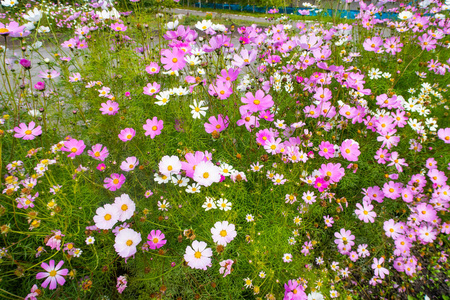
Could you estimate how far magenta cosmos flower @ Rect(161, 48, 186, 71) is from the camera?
116 cm

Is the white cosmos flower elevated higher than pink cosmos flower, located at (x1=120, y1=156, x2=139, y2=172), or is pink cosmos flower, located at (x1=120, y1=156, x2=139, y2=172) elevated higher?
the white cosmos flower

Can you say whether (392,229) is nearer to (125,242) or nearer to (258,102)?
(258,102)

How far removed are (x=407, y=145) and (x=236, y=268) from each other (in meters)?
1.47

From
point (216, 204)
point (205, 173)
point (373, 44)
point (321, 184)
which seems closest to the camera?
point (205, 173)

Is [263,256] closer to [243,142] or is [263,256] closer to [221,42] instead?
[243,142]

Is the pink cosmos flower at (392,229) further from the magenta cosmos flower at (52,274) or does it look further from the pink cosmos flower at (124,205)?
the magenta cosmos flower at (52,274)

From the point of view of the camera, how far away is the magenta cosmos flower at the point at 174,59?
116 centimetres

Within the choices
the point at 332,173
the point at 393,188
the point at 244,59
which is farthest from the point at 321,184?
the point at 244,59

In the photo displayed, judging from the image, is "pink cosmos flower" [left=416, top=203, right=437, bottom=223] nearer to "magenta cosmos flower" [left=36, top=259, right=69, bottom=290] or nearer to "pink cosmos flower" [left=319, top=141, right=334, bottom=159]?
"pink cosmos flower" [left=319, top=141, right=334, bottom=159]

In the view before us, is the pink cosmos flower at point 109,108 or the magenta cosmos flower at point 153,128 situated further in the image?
the pink cosmos flower at point 109,108

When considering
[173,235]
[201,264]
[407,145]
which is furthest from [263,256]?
[407,145]

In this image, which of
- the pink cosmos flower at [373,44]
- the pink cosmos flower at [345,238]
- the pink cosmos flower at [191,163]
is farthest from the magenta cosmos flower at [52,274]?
the pink cosmos flower at [373,44]

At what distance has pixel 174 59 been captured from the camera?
3.92 ft

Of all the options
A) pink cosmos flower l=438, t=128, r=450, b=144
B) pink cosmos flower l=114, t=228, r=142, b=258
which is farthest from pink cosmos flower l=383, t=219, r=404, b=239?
pink cosmos flower l=114, t=228, r=142, b=258
